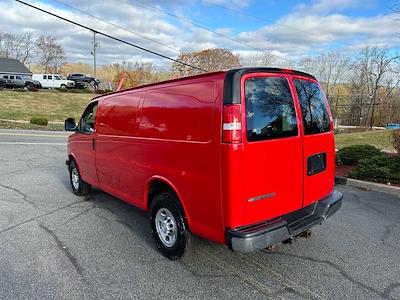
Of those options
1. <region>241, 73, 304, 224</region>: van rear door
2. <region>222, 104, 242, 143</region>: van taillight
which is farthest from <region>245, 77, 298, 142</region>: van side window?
<region>222, 104, 242, 143</region>: van taillight

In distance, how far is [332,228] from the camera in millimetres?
4668

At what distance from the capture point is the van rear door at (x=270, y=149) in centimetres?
298

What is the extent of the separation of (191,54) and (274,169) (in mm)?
58820

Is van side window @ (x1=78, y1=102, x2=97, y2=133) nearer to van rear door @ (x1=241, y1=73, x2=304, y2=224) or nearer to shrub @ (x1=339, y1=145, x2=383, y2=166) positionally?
van rear door @ (x1=241, y1=73, x2=304, y2=224)

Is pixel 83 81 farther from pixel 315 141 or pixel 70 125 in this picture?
pixel 315 141

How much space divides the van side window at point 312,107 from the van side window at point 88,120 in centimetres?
345

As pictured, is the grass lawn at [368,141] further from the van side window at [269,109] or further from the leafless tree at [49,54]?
the leafless tree at [49,54]

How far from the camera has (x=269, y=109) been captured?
3160 mm

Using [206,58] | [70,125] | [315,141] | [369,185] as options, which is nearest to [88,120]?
[70,125]

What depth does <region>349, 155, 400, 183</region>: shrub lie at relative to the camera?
7.01m

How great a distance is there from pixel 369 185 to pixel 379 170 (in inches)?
17.1

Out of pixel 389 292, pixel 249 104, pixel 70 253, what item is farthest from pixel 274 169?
pixel 70 253

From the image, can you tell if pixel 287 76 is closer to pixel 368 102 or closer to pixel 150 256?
pixel 150 256

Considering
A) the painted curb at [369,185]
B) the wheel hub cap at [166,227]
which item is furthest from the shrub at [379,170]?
the wheel hub cap at [166,227]
